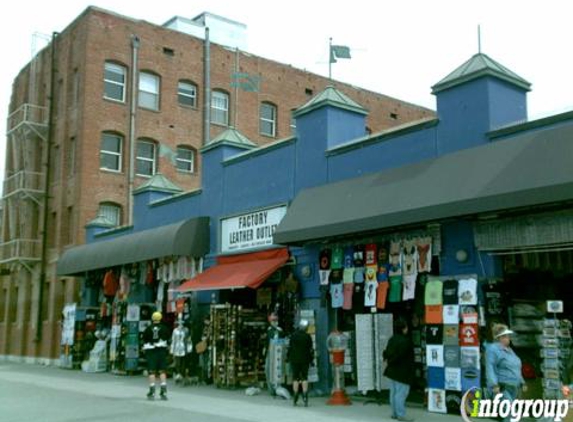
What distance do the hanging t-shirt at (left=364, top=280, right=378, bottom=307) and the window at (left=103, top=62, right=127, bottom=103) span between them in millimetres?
19809

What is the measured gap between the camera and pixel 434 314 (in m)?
13.1

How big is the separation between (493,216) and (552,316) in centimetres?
215

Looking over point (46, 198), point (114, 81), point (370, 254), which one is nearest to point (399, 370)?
point (370, 254)

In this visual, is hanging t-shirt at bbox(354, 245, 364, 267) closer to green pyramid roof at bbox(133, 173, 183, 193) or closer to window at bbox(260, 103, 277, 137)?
green pyramid roof at bbox(133, 173, 183, 193)

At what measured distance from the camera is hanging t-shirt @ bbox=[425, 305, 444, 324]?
42.5 ft

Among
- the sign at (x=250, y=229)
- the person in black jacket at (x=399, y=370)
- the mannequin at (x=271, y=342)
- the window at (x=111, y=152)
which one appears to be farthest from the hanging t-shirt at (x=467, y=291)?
the window at (x=111, y=152)

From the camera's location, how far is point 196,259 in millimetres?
20484

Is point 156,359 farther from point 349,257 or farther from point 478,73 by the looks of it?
point 478,73

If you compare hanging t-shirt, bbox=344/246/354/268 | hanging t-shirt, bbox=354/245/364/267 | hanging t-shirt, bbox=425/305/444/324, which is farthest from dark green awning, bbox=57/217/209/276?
hanging t-shirt, bbox=425/305/444/324

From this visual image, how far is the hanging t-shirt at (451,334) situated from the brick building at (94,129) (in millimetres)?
19420

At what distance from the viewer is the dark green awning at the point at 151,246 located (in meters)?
20.0

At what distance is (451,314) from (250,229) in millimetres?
→ 7131

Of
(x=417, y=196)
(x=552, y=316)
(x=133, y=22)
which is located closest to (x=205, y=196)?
(x=417, y=196)

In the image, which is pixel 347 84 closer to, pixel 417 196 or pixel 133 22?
pixel 133 22
